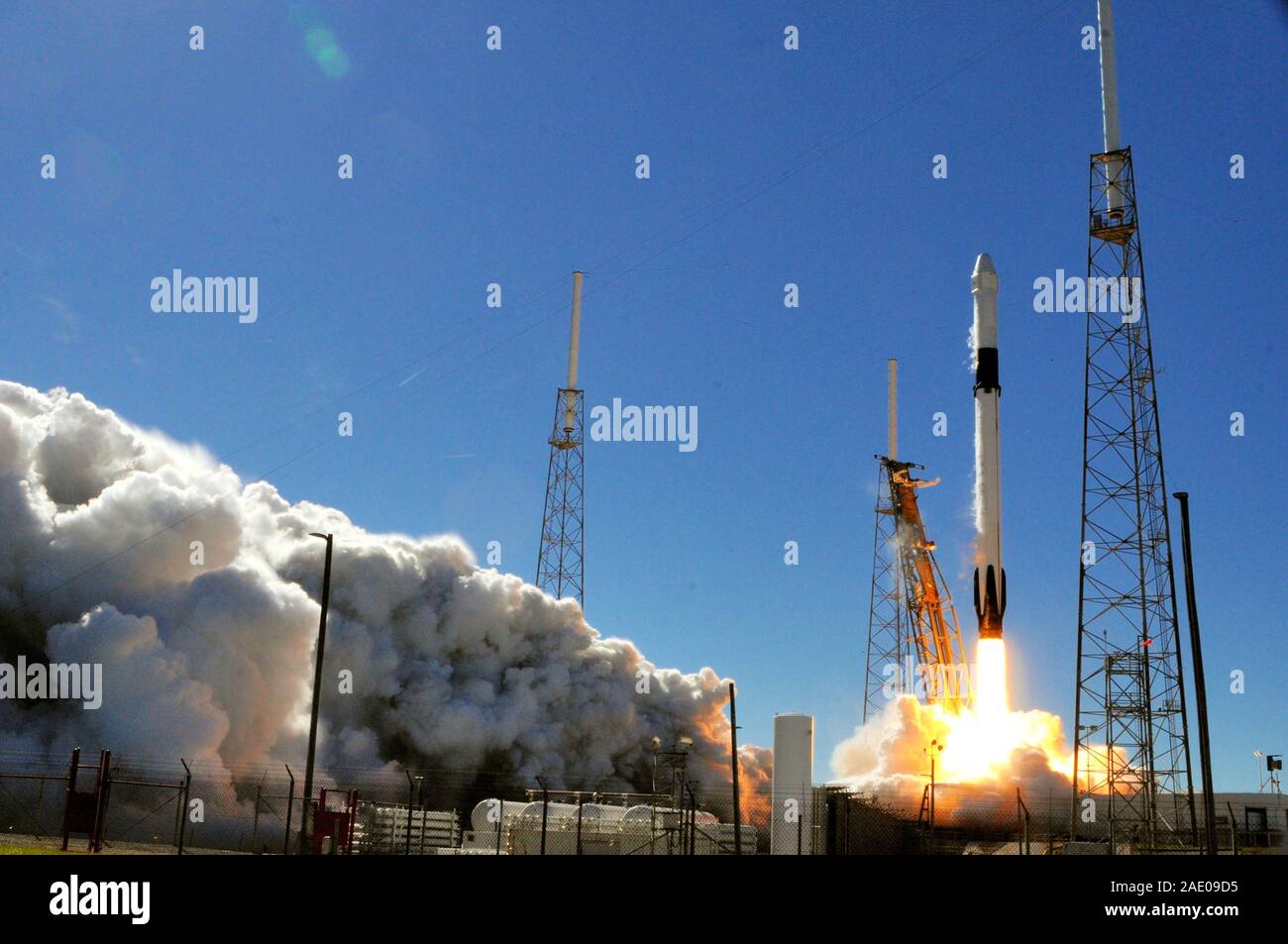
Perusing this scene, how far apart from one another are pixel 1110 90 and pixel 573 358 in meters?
25.9

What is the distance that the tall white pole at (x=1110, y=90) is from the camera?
4094 cm

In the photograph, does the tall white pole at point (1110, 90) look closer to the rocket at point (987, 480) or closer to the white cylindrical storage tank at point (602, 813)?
the rocket at point (987, 480)

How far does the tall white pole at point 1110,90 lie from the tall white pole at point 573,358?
25076 millimetres

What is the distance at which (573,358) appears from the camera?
193 feet

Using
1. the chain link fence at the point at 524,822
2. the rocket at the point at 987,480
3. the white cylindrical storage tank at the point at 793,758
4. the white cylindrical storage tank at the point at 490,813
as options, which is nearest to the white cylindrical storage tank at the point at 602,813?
the chain link fence at the point at 524,822

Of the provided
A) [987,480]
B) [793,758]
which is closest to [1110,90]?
[987,480]

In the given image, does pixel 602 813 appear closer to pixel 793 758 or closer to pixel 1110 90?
pixel 793 758

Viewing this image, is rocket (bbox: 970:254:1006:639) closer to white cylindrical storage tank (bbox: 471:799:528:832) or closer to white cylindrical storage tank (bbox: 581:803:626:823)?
white cylindrical storage tank (bbox: 581:803:626:823)

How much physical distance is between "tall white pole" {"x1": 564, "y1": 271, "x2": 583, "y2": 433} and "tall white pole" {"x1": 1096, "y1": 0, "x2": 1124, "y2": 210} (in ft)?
82.3

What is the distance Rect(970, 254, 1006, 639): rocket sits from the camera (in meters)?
45.4
